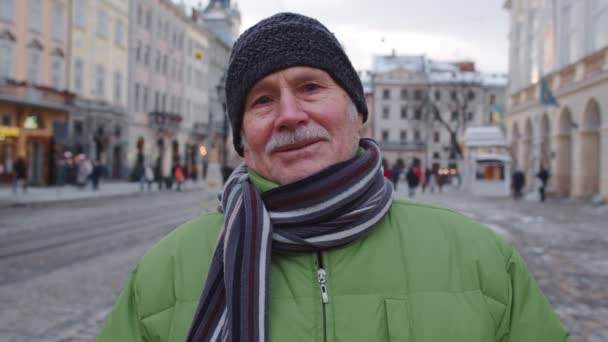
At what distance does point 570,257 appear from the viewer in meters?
10.6

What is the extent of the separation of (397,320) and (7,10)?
3524 centimetres

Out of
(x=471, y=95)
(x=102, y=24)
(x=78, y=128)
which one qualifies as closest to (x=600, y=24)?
(x=78, y=128)

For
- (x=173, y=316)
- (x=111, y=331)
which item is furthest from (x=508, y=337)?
(x=111, y=331)

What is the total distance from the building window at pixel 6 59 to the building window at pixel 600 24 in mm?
28138

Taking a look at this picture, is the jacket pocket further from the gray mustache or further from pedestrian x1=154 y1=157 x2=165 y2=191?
pedestrian x1=154 y1=157 x2=165 y2=191

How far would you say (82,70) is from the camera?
39.2 meters

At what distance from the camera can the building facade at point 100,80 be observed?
3847 centimetres

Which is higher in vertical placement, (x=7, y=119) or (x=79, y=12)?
(x=79, y=12)

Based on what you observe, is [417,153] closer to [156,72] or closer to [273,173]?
[156,72]

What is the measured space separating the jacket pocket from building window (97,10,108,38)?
42768 mm

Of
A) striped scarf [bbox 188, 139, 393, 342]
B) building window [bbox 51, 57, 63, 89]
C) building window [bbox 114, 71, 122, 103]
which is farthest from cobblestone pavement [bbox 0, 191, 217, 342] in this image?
building window [bbox 114, 71, 122, 103]

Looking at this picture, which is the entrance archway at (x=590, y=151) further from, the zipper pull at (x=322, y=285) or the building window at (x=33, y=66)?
the building window at (x=33, y=66)

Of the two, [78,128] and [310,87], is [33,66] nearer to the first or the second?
[78,128]

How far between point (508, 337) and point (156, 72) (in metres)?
53.2
